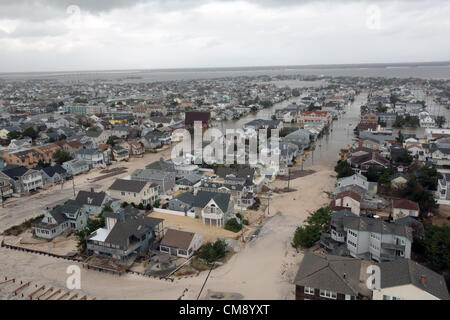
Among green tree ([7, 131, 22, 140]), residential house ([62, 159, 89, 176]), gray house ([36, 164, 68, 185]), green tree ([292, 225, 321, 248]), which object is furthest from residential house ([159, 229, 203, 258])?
green tree ([7, 131, 22, 140])

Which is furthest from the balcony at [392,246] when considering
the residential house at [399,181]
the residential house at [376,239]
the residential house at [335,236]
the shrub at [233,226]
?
the residential house at [399,181]

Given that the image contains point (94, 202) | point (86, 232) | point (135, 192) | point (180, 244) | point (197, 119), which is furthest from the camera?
point (197, 119)

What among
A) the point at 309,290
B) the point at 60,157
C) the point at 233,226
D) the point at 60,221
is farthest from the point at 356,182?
the point at 60,157

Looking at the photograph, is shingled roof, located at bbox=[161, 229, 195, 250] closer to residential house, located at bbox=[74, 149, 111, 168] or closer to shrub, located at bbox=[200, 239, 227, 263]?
shrub, located at bbox=[200, 239, 227, 263]

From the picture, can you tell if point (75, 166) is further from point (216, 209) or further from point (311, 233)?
point (311, 233)

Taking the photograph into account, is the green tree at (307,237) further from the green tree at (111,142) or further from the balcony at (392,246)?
the green tree at (111,142)

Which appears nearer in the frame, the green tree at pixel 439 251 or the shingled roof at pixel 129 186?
the green tree at pixel 439 251
